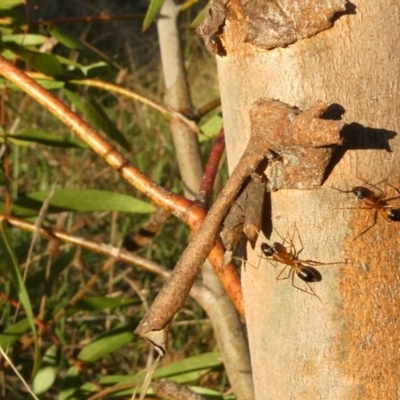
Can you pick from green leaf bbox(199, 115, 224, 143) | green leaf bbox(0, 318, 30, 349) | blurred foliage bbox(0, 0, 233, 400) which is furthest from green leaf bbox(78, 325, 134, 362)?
green leaf bbox(199, 115, 224, 143)

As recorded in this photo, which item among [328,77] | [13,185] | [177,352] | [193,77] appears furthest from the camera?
[193,77]

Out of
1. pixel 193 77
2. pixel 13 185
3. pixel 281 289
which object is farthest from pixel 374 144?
pixel 193 77

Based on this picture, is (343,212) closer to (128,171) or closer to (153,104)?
(128,171)

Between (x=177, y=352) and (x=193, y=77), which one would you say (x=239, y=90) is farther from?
(x=193, y=77)

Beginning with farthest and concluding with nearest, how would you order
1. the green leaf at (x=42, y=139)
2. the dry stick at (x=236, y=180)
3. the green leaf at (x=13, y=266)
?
1. the green leaf at (x=42, y=139)
2. the green leaf at (x=13, y=266)
3. the dry stick at (x=236, y=180)

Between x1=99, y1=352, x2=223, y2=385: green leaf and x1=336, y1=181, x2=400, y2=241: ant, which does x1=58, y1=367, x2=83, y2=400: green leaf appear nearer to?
x1=99, y1=352, x2=223, y2=385: green leaf

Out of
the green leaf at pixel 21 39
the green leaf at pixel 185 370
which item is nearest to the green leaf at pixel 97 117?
the green leaf at pixel 21 39

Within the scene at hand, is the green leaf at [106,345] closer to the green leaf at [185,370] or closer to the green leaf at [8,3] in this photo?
the green leaf at [185,370]
